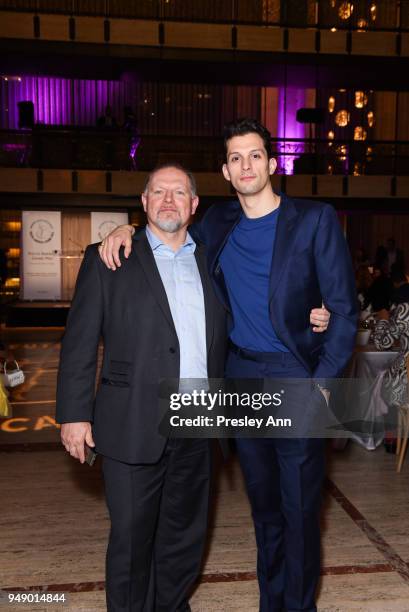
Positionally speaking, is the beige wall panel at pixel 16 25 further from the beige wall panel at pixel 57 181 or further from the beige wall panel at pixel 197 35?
the beige wall panel at pixel 57 181

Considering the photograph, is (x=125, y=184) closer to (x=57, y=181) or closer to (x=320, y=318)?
(x=57, y=181)

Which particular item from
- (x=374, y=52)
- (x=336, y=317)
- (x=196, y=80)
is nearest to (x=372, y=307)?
(x=336, y=317)

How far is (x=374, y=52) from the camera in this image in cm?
1215

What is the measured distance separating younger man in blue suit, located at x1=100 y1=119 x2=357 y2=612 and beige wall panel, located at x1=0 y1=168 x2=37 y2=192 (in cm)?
1136

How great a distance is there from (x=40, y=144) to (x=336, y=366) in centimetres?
1216

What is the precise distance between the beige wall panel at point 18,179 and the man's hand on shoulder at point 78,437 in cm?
1152

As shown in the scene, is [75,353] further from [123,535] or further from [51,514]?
[51,514]

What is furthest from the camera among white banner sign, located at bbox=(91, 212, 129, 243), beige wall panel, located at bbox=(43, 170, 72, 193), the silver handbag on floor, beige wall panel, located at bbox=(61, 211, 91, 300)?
beige wall panel, located at bbox=(61, 211, 91, 300)

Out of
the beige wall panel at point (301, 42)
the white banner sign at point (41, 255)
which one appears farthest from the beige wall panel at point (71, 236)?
the beige wall panel at point (301, 42)

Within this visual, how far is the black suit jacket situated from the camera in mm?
1970

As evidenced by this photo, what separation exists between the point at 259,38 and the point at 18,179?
18.1 feet

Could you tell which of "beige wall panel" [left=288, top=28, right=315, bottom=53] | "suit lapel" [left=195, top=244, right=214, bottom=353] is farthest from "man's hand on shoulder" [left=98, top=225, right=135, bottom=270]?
"beige wall panel" [left=288, top=28, right=315, bottom=53]

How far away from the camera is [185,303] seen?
206cm

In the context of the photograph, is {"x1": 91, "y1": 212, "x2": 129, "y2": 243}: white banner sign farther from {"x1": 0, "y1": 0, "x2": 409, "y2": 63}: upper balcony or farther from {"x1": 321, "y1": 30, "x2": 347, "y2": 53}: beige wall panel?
{"x1": 321, "y1": 30, "x2": 347, "y2": 53}: beige wall panel
